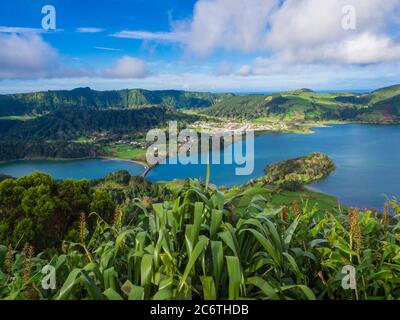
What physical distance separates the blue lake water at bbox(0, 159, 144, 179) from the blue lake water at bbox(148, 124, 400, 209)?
10.3m

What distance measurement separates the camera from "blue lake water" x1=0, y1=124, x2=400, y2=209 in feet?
186

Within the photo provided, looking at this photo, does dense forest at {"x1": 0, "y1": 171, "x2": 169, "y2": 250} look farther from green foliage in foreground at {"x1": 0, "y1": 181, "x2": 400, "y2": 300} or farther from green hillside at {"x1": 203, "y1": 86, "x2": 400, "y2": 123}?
green hillside at {"x1": 203, "y1": 86, "x2": 400, "y2": 123}

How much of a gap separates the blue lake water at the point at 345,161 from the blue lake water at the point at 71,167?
10332 millimetres

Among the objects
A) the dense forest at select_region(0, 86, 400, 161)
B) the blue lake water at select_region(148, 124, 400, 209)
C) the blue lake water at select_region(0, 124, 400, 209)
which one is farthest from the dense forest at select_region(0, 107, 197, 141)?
the blue lake water at select_region(148, 124, 400, 209)

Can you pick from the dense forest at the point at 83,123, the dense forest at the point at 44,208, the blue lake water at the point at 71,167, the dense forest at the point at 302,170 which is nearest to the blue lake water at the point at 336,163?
the blue lake water at the point at 71,167

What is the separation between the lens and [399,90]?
183750 millimetres

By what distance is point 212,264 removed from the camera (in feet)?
5.68

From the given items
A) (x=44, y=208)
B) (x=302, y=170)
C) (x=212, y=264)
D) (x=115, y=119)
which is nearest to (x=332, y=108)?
(x=115, y=119)

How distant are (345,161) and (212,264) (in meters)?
84.2

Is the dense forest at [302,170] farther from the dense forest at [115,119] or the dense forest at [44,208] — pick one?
the dense forest at [115,119]

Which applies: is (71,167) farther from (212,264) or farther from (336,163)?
(212,264)

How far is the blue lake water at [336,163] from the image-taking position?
56.7m

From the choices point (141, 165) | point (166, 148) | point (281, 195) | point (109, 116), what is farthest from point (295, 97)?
point (281, 195)
